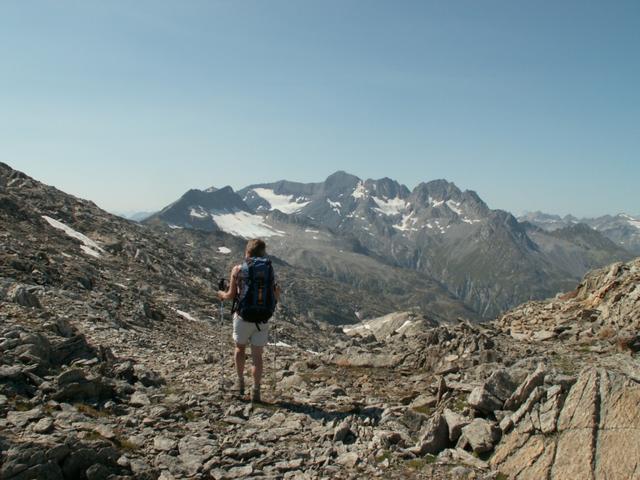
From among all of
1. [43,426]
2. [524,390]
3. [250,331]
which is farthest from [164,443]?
[524,390]

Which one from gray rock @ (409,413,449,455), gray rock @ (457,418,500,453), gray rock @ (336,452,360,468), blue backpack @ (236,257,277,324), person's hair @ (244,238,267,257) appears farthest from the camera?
person's hair @ (244,238,267,257)

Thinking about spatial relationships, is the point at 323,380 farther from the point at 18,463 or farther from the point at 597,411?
the point at 18,463

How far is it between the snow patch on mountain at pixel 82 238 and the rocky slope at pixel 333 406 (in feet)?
92.5

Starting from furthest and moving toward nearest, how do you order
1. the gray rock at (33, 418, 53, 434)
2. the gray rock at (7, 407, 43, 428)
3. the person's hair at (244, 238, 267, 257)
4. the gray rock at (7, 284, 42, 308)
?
the gray rock at (7, 284, 42, 308)
the person's hair at (244, 238, 267, 257)
the gray rock at (7, 407, 43, 428)
the gray rock at (33, 418, 53, 434)

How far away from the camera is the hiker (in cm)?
1314

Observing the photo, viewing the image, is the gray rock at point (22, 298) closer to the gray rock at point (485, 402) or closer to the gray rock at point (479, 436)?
the gray rock at point (485, 402)

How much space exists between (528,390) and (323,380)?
285 inches

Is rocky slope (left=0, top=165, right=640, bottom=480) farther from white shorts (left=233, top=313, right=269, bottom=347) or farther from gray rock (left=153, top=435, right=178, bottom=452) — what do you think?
white shorts (left=233, top=313, right=269, bottom=347)

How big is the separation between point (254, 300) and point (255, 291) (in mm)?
234

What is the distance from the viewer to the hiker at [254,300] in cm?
1314

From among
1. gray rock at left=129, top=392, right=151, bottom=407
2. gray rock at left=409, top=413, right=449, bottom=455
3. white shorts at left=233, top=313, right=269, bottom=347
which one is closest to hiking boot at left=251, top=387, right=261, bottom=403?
white shorts at left=233, top=313, right=269, bottom=347

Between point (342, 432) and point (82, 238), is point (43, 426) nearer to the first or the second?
point (342, 432)

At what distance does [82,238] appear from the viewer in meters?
53.8

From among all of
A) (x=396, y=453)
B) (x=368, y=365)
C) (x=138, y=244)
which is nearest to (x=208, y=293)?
(x=138, y=244)
